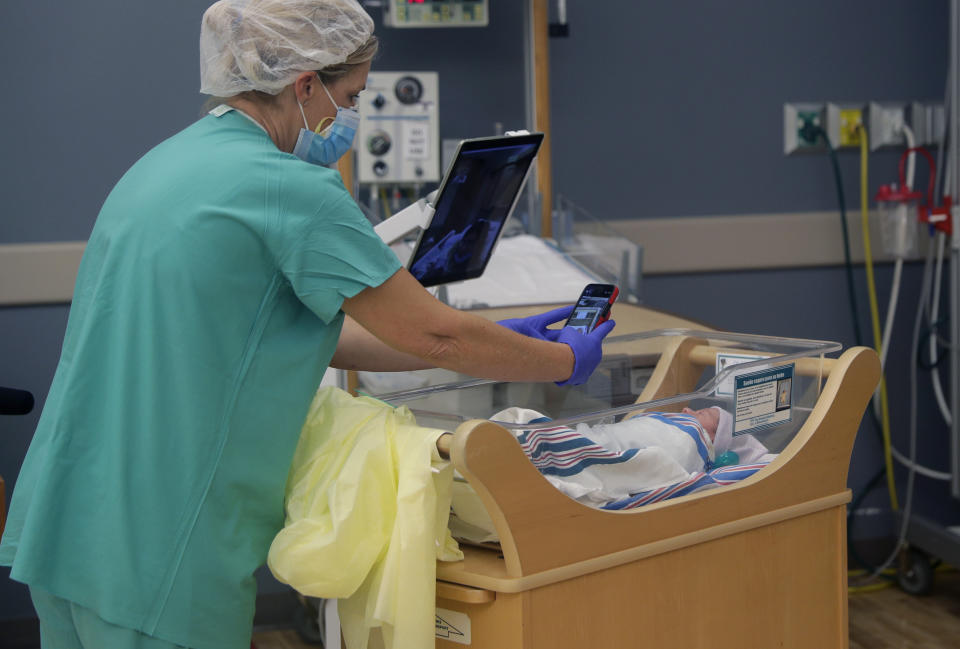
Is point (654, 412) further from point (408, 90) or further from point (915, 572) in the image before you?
point (915, 572)

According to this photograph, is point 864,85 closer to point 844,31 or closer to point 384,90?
point 844,31

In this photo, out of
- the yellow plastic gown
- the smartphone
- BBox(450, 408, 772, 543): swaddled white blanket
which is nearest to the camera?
the yellow plastic gown

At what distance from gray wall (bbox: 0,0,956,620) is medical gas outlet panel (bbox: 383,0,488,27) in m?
0.19

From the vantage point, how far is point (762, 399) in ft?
4.87

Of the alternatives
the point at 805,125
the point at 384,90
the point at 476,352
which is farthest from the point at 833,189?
the point at 476,352

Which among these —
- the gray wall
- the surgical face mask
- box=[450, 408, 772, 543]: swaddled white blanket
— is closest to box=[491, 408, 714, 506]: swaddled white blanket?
box=[450, 408, 772, 543]: swaddled white blanket

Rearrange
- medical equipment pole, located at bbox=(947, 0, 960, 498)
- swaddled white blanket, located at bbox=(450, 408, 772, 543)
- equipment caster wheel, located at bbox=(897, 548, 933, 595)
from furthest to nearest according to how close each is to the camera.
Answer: equipment caster wheel, located at bbox=(897, 548, 933, 595) < medical equipment pole, located at bbox=(947, 0, 960, 498) < swaddled white blanket, located at bbox=(450, 408, 772, 543)

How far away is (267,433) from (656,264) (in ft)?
6.90

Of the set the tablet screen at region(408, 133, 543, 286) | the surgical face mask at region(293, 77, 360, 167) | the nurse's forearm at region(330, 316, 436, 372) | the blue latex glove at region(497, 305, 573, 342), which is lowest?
the nurse's forearm at region(330, 316, 436, 372)

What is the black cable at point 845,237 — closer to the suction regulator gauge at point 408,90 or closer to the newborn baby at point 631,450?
the suction regulator gauge at point 408,90

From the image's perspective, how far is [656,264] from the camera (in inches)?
125

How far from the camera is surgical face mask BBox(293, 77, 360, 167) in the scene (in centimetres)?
137

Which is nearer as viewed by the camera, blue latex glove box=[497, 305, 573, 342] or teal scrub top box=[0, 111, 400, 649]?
teal scrub top box=[0, 111, 400, 649]

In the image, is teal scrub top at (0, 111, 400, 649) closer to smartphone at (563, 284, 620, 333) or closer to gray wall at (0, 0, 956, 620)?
smartphone at (563, 284, 620, 333)
